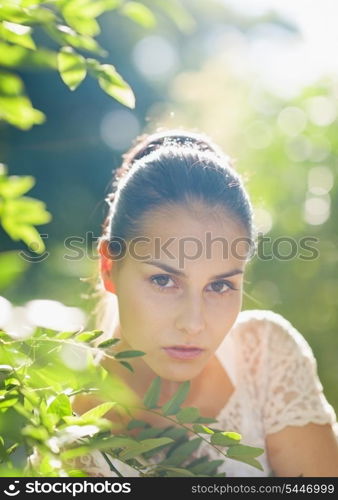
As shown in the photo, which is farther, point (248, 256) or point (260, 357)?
point (260, 357)

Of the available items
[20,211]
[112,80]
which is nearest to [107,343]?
[20,211]

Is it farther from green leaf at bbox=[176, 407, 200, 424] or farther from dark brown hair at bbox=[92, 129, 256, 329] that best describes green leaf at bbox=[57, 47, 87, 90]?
dark brown hair at bbox=[92, 129, 256, 329]

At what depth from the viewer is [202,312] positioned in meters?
1.93

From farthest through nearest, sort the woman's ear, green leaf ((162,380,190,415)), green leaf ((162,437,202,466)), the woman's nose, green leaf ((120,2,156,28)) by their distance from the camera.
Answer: the woman's ear
the woman's nose
green leaf ((162,437,202,466))
green leaf ((162,380,190,415))
green leaf ((120,2,156,28))

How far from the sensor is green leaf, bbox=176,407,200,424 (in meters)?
1.12

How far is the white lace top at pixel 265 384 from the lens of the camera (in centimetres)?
237

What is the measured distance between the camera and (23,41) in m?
0.91

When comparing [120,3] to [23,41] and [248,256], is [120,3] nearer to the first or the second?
[23,41]

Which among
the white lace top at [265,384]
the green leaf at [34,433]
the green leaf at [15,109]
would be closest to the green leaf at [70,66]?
the green leaf at [15,109]

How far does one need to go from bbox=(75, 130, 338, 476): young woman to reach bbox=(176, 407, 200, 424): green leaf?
2.52 feet

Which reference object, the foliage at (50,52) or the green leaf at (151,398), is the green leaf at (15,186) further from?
the green leaf at (151,398)

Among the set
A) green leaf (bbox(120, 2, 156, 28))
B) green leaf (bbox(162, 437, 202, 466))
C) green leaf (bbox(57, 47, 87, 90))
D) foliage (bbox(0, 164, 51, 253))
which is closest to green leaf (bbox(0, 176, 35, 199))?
foliage (bbox(0, 164, 51, 253))
